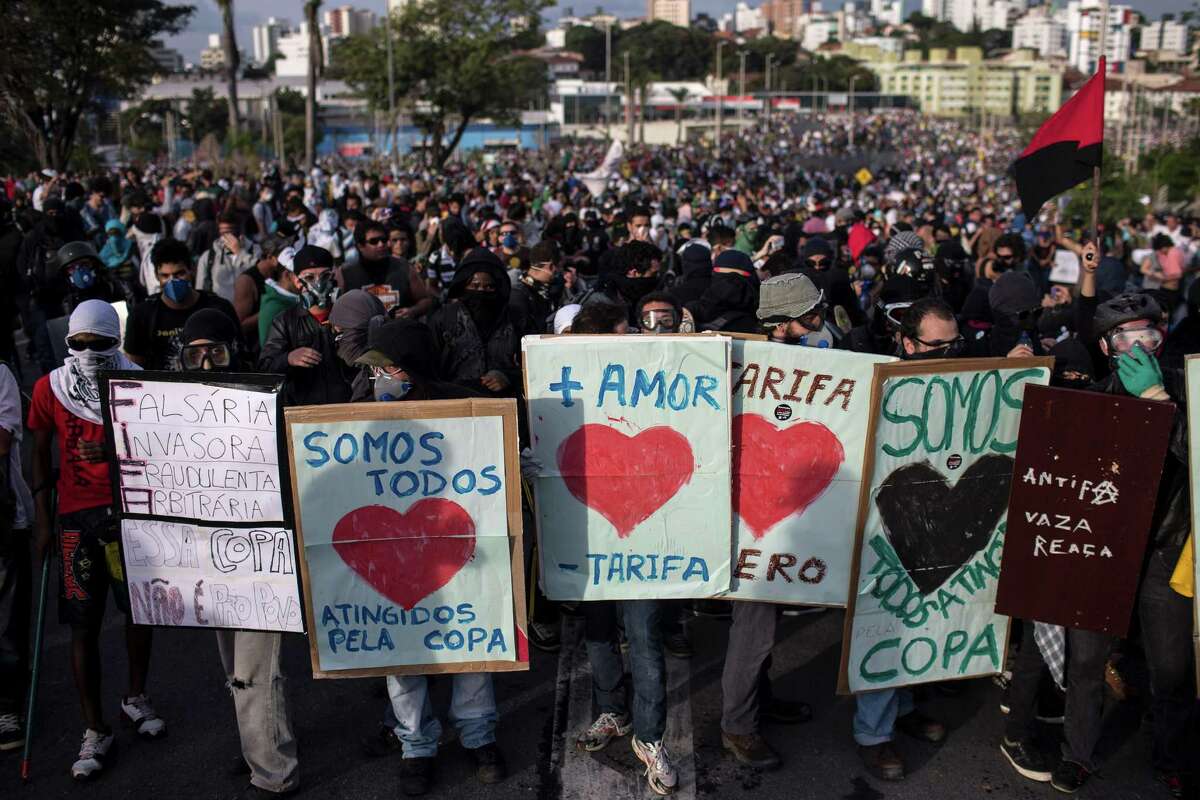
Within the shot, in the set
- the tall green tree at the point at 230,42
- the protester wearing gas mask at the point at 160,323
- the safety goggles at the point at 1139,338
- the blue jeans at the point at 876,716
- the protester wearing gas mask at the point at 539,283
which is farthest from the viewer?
the tall green tree at the point at 230,42

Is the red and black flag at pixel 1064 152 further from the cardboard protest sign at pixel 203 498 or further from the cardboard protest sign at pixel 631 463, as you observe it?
the cardboard protest sign at pixel 203 498

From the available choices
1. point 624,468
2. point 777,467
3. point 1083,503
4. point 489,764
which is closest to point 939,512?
point 1083,503

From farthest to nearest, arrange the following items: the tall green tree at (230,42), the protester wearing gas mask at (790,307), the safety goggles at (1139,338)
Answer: the tall green tree at (230,42)
the protester wearing gas mask at (790,307)
the safety goggles at (1139,338)

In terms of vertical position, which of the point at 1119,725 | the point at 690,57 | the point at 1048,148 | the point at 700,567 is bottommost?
the point at 1119,725

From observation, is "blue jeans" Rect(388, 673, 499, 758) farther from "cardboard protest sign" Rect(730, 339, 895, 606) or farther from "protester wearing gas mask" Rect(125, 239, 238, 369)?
"protester wearing gas mask" Rect(125, 239, 238, 369)

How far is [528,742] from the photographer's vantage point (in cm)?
463

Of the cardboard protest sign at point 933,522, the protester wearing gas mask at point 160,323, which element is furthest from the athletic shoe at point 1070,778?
the protester wearing gas mask at point 160,323

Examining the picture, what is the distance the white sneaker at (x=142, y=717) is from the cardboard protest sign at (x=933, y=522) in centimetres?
275

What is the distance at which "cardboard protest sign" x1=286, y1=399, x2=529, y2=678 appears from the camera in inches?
157

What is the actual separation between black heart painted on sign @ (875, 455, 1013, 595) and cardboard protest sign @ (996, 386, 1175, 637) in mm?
94

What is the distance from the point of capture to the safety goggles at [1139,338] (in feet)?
13.7

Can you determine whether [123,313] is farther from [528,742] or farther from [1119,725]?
[1119,725]

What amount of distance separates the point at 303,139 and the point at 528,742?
8194cm

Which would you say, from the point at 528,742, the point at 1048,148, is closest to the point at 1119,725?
the point at 528,742
